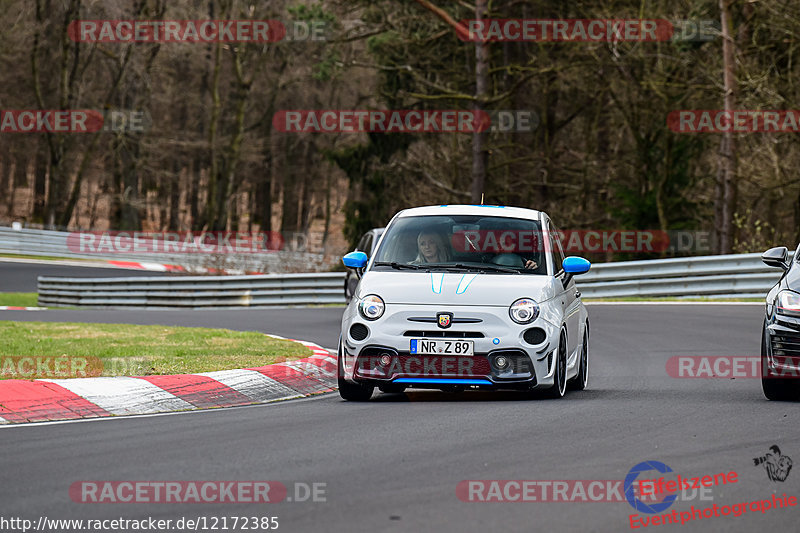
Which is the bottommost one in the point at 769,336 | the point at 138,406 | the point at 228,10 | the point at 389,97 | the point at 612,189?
the point at 138,406

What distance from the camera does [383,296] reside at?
9.76 metres

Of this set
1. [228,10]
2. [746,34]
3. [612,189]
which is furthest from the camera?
[228,10]

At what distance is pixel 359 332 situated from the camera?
9.72 m

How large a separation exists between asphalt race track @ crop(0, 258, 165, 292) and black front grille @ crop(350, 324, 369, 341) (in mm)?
30205

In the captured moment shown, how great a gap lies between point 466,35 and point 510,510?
29318 mm

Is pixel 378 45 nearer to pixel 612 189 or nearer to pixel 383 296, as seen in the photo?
pixel 612 189

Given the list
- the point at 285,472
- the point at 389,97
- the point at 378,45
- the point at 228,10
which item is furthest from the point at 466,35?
the point at 285,472

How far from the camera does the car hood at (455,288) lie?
31.6 ft

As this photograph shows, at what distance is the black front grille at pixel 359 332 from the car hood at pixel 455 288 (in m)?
0.28

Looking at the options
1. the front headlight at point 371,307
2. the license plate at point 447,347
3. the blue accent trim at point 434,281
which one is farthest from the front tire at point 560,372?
the front headlight at point 371,307

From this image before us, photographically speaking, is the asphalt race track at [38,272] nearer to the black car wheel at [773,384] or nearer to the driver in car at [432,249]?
the driver in car at [432,249]
